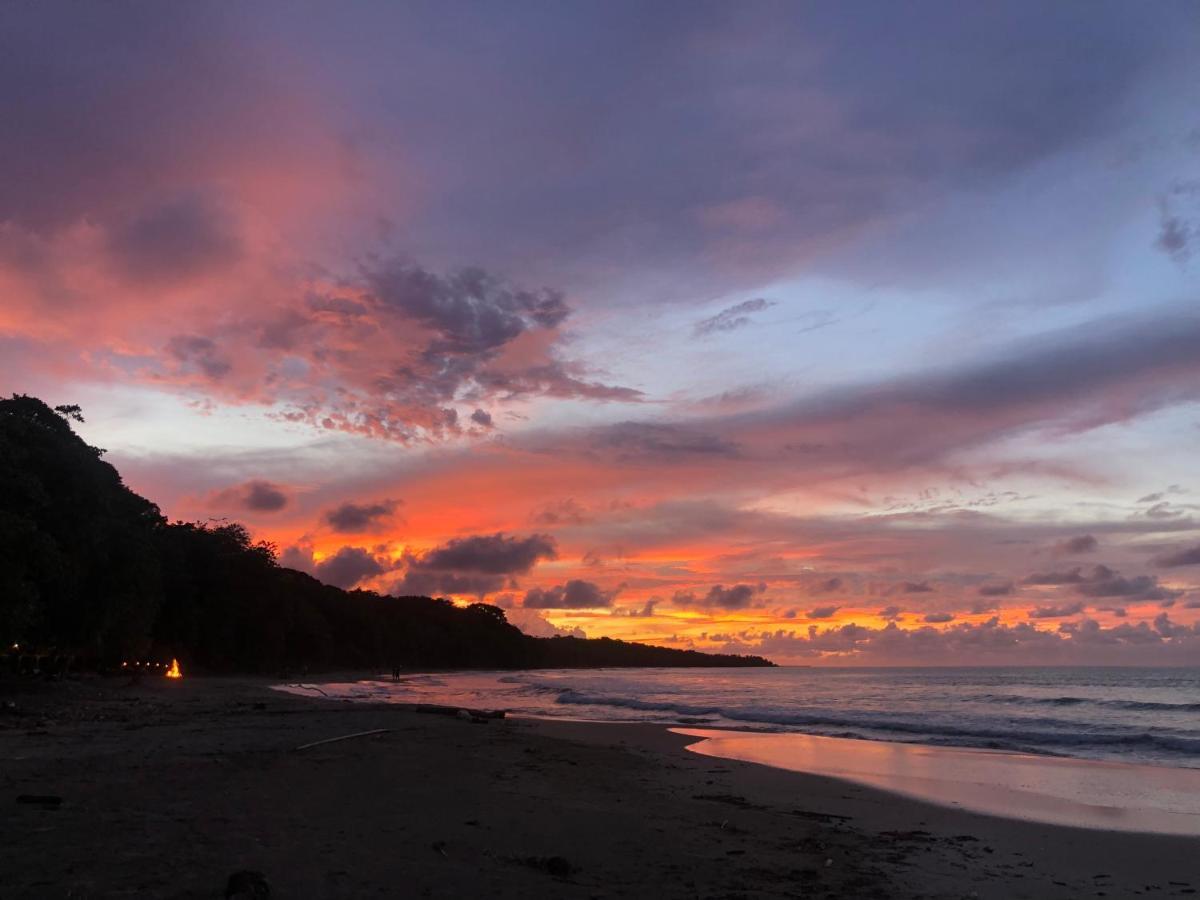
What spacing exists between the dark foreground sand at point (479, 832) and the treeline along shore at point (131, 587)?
10122mm

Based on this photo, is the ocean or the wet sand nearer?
the wet sand

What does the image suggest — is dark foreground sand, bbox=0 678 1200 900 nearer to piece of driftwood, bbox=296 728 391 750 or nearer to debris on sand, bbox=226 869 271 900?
debris on sand, bbox=226 869 271 900

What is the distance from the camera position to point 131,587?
3281 cm

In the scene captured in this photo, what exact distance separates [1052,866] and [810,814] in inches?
141

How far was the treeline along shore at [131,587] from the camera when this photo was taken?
24250mm

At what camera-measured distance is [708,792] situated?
46.8 feet

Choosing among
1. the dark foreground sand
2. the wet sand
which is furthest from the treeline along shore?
the wet sand

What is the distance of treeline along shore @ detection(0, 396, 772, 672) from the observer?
2425 cm

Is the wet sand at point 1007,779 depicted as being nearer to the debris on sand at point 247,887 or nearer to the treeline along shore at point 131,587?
the debris on sand at point 247,887

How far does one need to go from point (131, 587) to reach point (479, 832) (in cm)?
2931

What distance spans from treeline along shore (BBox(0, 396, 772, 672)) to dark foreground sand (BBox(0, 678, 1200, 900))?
10.1 m

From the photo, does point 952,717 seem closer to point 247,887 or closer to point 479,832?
point 479,832

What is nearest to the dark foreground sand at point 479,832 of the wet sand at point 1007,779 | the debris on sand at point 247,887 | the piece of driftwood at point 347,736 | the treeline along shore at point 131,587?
the debris on sand at point 247,887

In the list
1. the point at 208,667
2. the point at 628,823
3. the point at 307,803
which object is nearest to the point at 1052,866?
the point at 628,823
